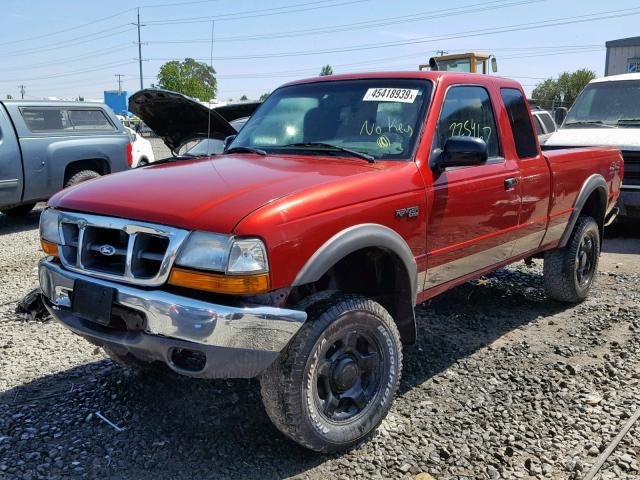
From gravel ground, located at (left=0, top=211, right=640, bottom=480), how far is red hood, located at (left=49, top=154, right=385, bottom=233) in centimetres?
122

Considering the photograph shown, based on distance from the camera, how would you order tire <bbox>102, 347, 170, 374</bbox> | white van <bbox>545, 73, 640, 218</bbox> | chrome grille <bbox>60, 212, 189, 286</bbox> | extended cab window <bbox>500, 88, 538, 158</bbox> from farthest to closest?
white van <bbox>545, 73, 640, 218</bbox>
extended cab window <bbox>500, 88, 538, 158</bbox>
tire <bbox>102, 347, 170, 374</bbox>
chrome grille <bbox>60, 212, 189, 286</bbox>

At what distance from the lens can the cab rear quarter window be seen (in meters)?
9.52

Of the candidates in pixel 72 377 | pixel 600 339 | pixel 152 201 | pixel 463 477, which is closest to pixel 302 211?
pixel 152 201

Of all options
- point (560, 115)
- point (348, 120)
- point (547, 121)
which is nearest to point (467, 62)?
point (547, 121)

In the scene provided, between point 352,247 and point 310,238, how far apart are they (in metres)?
0.27

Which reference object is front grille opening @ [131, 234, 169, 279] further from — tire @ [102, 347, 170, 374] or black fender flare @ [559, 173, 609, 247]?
black fender flare @ [559, 173, 609, 247]

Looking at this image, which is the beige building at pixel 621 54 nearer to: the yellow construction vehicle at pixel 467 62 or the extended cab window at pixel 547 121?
the yellow construction vehicle at pixel 467 62

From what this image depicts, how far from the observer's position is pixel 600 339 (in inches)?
191

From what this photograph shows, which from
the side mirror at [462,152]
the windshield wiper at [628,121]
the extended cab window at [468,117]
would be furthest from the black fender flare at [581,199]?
the windshield wiper at [628,121]

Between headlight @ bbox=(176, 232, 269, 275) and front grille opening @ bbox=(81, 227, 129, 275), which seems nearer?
headlight @ bbox=(176, 232, 269, 275)

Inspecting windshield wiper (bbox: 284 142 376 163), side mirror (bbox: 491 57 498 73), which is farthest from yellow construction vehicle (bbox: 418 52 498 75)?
windshield wiper (bbox: 284 142 376 163)

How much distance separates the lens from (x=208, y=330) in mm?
2637

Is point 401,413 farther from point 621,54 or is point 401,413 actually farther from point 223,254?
point 621,54

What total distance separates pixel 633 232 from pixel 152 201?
8.51m
